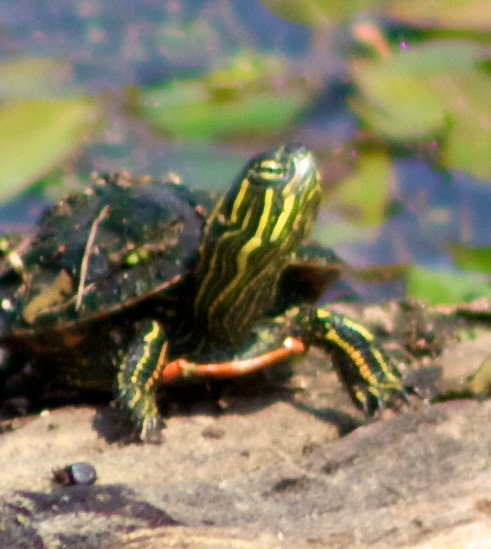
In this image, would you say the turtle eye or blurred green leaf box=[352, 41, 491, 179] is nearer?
the turtle eye

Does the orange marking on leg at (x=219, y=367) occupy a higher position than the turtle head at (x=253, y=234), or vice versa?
the turtle head at (x=253, y=234)

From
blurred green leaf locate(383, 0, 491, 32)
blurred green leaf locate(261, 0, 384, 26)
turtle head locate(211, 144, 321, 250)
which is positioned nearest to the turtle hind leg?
turtle head locate(211, 144, 321, 250)

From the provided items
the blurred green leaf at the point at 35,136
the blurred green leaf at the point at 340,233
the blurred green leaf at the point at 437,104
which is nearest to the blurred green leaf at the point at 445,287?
the blurred green leaf at the point at 340,233

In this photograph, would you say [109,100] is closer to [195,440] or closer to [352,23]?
[352,23]

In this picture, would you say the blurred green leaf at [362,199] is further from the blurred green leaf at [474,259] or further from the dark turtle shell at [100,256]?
the dark turtle shell at [100,256]

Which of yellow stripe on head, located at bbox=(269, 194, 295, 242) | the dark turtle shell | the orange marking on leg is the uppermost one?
yellow stripe on head, located at bbox=(269, 194, 295, 242)

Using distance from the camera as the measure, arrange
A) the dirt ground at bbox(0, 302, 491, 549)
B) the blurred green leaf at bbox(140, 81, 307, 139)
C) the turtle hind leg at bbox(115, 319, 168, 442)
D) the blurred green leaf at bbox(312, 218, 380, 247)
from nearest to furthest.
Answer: the dirt ground at bbox(0, 302, 491, 549), the turtle hind leg at bbox(115, 319, 168, 442), the blurred green leaf at bbox(312, 218, 380, 247), the blurred green leaf at bbox(140, 81, 307, 139)

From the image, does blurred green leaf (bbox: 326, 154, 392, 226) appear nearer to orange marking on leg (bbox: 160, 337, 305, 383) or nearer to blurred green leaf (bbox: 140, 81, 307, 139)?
blurred green leaf (bbox: 140, 81, 307, 139)
